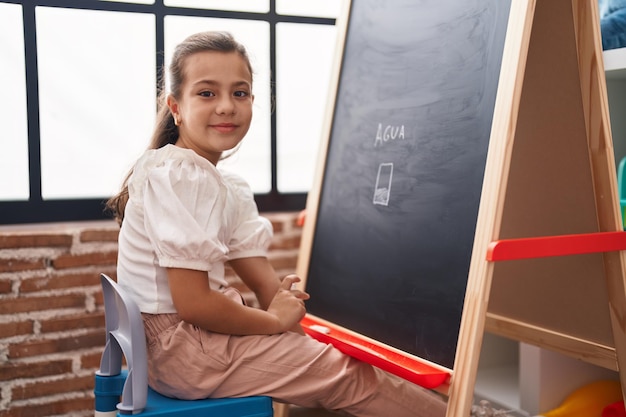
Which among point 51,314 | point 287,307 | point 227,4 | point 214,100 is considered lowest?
point 51,314

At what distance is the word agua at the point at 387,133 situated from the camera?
1938mm

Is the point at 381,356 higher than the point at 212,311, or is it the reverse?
the point at 212,311

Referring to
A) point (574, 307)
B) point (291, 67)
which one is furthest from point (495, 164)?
point (291, 67)

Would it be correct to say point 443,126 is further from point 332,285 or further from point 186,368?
point 186,368

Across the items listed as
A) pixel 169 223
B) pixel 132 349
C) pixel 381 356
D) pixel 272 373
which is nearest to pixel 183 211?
pixel 169 223

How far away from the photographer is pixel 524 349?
235 centimetres

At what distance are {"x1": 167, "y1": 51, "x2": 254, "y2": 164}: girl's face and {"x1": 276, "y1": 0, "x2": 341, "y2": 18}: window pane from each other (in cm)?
105

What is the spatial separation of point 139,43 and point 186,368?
1.34 metres

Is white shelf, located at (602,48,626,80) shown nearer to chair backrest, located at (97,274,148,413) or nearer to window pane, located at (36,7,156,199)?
chair backrest, located at (97,274,148,413)

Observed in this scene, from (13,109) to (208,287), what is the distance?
3.82 ft

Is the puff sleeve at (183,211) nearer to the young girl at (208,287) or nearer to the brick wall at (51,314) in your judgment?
the young girl at (208,287)

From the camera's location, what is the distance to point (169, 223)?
160cm

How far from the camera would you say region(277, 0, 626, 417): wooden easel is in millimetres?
1597

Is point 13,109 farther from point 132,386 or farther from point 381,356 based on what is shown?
point 381,356
